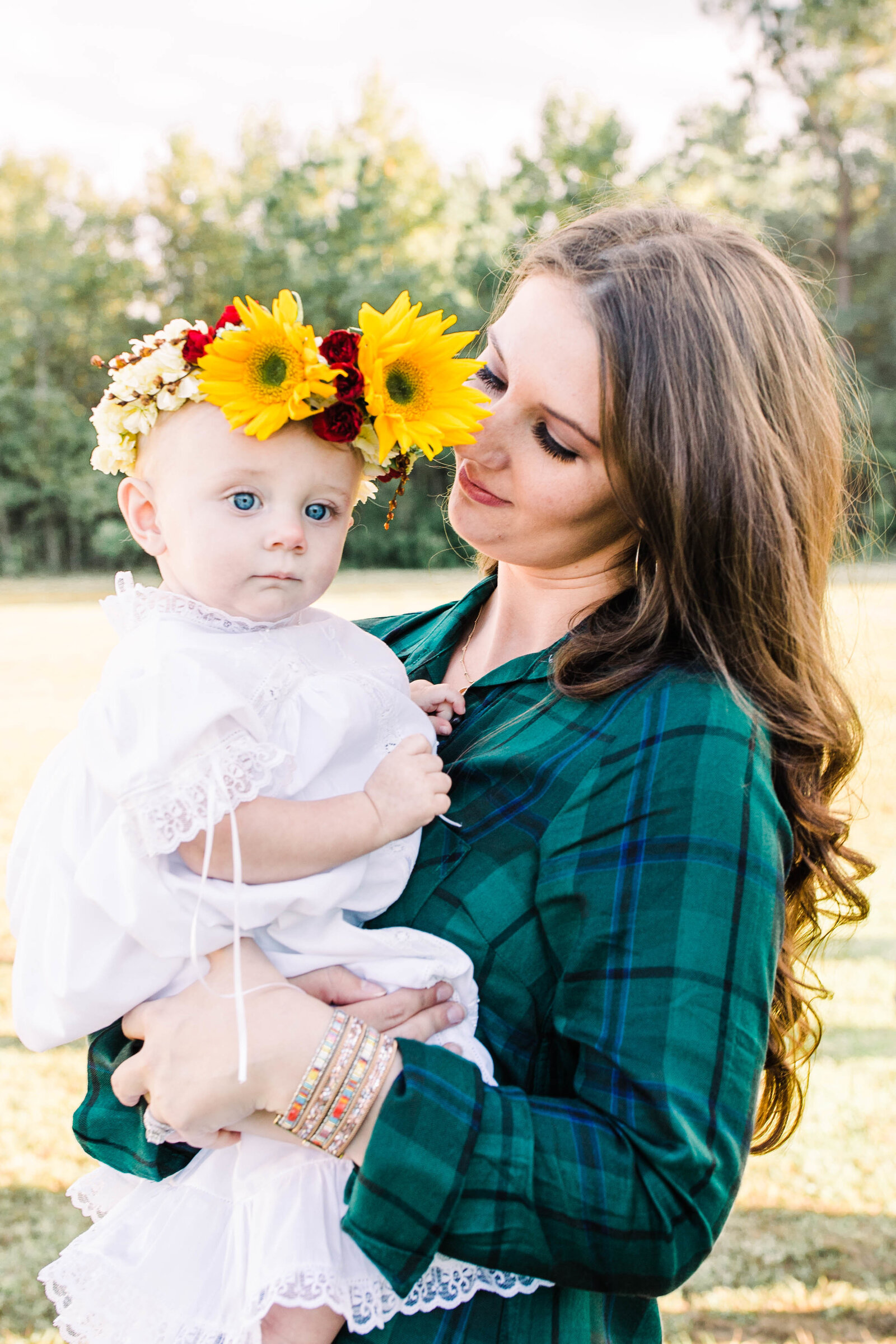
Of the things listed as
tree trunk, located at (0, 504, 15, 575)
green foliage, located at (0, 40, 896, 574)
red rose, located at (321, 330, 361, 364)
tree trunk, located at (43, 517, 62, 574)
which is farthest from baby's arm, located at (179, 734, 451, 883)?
tree trunk, located at (43, 517, 62, 574)

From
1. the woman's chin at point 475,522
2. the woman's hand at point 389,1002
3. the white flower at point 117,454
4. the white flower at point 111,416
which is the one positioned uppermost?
the white flower at point 111,416

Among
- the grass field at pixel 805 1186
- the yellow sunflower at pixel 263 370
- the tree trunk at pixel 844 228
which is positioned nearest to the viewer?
the yellow sunflower at pixel 263 370

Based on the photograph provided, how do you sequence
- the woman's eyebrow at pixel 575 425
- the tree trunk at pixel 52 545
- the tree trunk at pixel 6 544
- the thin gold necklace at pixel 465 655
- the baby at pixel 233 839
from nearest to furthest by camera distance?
the baby at pixel 233 839 < the woman's eyebrow at pixel 575 425 < the thin gold necklace at pixel 465 655 < the tree trunk at pixel 6 544 < the tree trunk at pixel 52 545

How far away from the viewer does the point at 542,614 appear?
207cm

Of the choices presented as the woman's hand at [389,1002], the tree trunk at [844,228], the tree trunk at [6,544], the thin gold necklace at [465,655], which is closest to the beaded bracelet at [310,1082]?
the woman's hand at [389,1002]

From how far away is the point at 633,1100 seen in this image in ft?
4.33

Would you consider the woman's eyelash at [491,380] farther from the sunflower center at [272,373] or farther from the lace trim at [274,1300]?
the lace trim at [274,1300]

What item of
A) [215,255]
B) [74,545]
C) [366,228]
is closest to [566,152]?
[366,228]

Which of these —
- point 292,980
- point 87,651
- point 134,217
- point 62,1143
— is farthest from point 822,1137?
point 134,217

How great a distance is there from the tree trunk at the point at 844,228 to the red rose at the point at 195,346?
33063 millimetres

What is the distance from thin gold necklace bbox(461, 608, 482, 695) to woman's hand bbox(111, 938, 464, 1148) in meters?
0.63

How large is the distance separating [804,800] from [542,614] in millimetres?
639

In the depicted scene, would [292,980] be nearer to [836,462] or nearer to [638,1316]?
[638,1316]

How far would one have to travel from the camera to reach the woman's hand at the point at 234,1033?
4.58 feet
